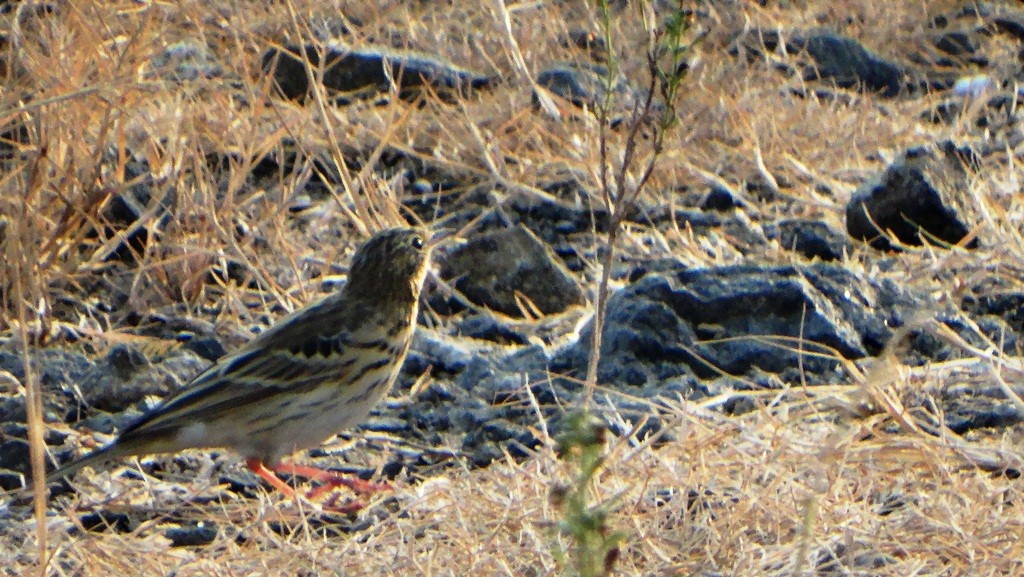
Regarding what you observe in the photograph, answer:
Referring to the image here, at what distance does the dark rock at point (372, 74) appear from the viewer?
8.44 m

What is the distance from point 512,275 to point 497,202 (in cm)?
101

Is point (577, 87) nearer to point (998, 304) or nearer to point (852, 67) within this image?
point (852, 67)

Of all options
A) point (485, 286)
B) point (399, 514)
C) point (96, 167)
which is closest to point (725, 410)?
point (399, 514)

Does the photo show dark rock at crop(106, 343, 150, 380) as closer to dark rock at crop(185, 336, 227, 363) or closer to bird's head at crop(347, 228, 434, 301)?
dark rock at crop(185, 336, 227, 363)

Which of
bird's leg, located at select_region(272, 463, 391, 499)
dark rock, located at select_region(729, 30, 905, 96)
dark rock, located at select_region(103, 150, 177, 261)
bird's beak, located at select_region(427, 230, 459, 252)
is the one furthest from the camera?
dark rock, located at select_region(729, 30, 905, 96)

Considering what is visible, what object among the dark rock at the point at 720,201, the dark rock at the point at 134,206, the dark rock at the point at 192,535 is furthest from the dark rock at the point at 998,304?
the dark rock at the point at 134,206

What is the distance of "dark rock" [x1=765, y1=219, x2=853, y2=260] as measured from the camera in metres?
6.70

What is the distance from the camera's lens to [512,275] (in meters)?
6.36

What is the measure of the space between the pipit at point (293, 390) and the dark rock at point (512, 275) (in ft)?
2.69

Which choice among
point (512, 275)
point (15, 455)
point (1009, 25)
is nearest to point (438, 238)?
point (512, 275)

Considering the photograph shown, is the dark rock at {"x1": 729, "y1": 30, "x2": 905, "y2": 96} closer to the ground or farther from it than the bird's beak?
closer to the ground

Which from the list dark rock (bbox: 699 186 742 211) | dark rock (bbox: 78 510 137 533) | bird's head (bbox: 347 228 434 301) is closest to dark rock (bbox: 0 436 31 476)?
dark rock (bbox: 78 510 137 533)

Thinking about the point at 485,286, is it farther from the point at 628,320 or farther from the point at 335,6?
the point at 335,6

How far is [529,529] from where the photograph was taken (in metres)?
3.98
